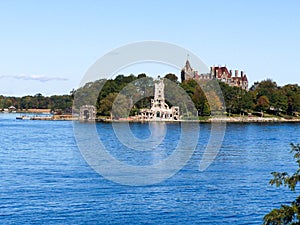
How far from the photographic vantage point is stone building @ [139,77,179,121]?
4237 inches

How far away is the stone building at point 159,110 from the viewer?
108 m

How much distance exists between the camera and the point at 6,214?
21.5 m

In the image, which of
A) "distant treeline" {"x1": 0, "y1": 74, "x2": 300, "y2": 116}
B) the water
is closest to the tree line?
"distant treeline" {"x1": 0, "y1": 74, "x2": 300, "y2": 116}

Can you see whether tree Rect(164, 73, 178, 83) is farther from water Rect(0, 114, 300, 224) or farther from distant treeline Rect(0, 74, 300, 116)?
water Rect(0, 114, 300, 224)

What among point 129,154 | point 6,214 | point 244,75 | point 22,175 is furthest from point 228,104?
point 6,214

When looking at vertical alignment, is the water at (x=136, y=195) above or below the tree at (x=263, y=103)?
below

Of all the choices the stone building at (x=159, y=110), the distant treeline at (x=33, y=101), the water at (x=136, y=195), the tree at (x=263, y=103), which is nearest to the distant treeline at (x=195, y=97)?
the tree at (x=263, y=103)

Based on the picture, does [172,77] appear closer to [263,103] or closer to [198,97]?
[198,97]

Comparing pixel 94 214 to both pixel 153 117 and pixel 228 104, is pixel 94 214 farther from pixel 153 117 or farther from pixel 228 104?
pixel 228 104

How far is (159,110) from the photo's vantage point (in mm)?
107875

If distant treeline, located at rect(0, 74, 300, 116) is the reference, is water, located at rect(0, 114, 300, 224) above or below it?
below

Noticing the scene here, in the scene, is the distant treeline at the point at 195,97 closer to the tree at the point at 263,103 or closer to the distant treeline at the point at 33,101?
the tree at the point at 263,103

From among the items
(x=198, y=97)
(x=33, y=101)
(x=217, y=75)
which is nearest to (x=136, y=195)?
(x=198, y=97)

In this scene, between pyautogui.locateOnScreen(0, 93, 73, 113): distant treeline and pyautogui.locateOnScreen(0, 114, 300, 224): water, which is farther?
pyautogui.locateOnScreen(0, 93, 73, 113): distant treeline
